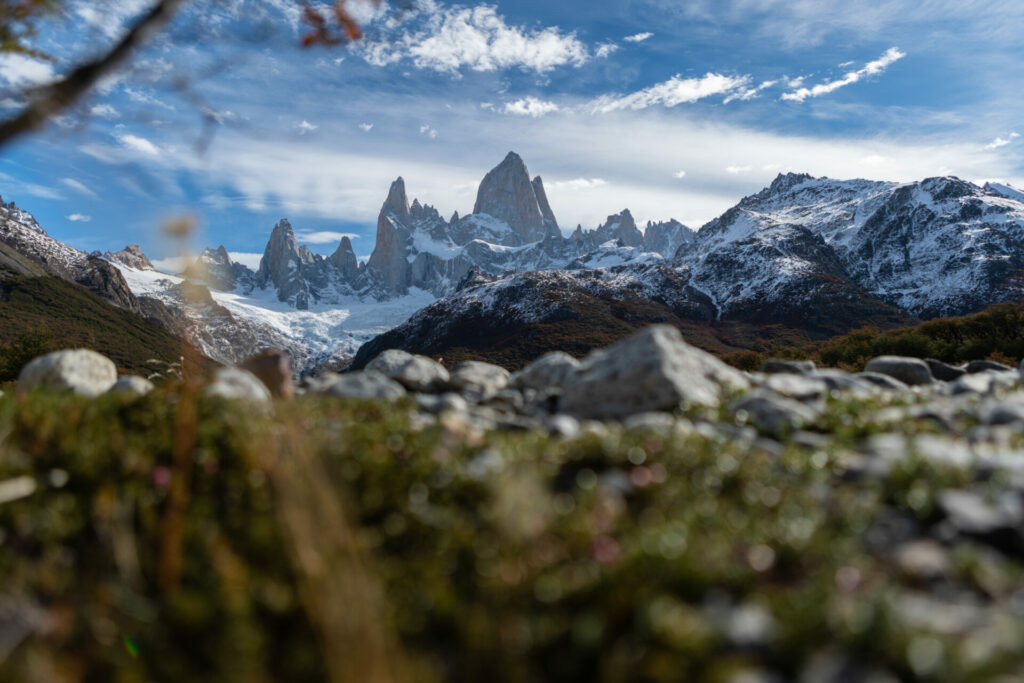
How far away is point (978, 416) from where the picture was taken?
6.33 m

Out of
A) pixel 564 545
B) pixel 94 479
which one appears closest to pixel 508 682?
pixel 564 545

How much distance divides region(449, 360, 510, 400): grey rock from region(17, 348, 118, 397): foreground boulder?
17.4 ft

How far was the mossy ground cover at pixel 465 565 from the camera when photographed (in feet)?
7.26

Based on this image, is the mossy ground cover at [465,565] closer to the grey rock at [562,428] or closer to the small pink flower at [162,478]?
the small pink flower at [162,478]

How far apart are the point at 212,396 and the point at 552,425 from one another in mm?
3575

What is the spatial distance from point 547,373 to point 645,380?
308 centimetres

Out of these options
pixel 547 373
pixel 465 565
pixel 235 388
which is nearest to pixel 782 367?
pixel 547 373

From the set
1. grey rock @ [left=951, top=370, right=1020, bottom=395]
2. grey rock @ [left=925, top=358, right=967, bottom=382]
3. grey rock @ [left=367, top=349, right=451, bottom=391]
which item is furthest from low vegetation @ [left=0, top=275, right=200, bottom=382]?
grey rock @ [left=951, top=370, right=1020, bottom=395]

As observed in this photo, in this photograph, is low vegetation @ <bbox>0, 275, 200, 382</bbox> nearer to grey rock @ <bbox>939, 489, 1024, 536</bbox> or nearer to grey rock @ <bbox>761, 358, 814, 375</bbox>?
grey rock @ <bbox>761, 358, 814, 375</bbox>

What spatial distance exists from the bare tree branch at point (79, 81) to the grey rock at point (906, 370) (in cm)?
1273

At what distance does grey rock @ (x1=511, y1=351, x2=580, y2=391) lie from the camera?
10211mm

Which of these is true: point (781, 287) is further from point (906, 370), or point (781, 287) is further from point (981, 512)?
point (981, 512)

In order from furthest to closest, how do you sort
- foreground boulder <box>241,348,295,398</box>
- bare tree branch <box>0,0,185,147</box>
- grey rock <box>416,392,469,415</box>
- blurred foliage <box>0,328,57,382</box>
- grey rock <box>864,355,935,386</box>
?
blurred foliage <box>0,328,57,382</box>
grey rock <box>864,355,935,386</box>
foreground boulder <box>241,348,295,398</box>
grey rock <box>416,392,469,415</box>
bare tree branch <box>0,0,185,147</box>

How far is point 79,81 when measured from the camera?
12.6 feet
